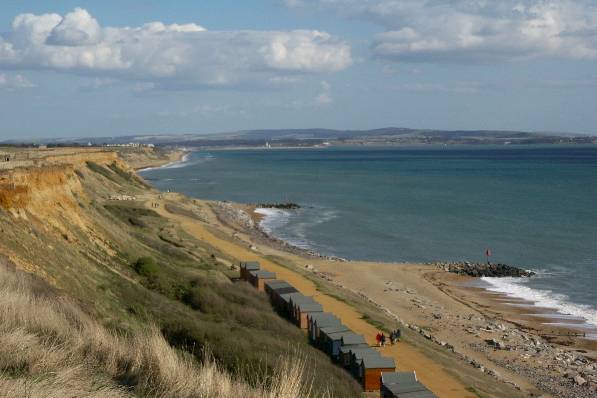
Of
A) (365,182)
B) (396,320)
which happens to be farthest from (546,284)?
(365,182)

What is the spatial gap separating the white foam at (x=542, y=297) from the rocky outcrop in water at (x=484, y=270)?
842 mm

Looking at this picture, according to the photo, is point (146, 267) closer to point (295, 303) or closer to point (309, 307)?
point (295, 303)

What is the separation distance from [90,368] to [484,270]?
37.8m

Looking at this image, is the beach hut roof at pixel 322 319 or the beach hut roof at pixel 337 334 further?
the beach hut roof at pixel 322 319

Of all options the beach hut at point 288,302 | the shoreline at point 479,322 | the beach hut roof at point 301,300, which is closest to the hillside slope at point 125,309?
the beach hut at point 288,302

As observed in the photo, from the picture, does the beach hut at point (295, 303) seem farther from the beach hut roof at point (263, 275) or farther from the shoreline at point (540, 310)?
the shoreline at point (540, 310)

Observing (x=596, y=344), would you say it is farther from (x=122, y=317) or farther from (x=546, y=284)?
(x=122, y=317)

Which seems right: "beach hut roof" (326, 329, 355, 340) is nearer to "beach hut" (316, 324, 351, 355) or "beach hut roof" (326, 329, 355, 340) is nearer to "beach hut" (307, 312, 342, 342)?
"beach hut" (316, 324, 351, 355)

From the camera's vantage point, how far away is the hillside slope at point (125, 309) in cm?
753

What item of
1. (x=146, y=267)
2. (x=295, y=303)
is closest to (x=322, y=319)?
(x=295, y=303)

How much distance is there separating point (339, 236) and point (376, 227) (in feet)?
20.1

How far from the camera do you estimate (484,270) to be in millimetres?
42406

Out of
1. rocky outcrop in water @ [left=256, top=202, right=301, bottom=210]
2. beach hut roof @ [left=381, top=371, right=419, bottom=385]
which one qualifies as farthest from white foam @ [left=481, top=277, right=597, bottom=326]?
rocky outcrop in water @ [left=256, top=202, right=301, bottom=210]

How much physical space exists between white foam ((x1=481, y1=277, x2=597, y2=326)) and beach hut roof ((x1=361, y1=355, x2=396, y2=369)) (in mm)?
17669
